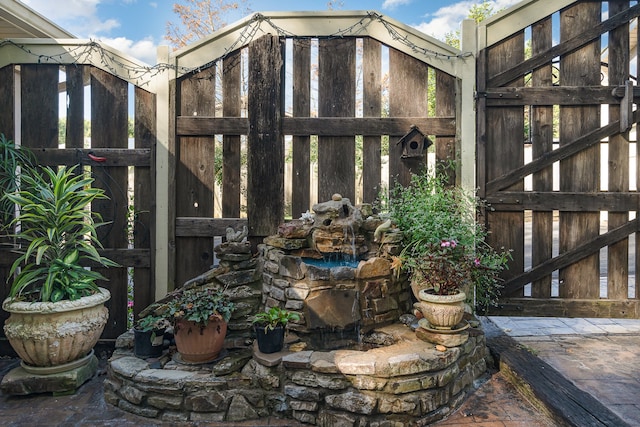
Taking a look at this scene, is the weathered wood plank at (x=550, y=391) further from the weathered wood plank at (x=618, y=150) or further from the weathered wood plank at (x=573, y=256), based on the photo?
the weathered wood plank at (x=618, y=150)

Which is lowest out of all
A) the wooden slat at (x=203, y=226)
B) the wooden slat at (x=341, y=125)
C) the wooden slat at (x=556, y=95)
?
the wooden slat at (x=203, y=226)

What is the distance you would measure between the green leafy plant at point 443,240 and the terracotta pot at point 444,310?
91mm

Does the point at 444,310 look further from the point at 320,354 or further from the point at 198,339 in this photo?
the point at 198,339

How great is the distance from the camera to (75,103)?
343 centimetres

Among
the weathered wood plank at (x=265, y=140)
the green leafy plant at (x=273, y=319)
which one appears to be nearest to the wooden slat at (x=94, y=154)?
the weathered wood plank at (x=265, y=140)

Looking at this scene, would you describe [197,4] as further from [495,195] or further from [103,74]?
[495,195]

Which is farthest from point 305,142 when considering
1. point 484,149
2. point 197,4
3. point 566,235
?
point 197,4

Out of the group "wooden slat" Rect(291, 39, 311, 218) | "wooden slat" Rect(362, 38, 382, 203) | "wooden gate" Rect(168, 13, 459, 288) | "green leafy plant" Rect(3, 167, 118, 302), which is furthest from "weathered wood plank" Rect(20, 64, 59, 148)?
"wooden slat" Rect(362, 38, 382, 203)

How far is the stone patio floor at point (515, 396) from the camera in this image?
2.29m

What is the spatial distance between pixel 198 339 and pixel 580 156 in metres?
3.67

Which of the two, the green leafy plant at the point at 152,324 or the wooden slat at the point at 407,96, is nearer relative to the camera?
the green leafy plant at the point at 152,324

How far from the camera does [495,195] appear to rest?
11.5 ft

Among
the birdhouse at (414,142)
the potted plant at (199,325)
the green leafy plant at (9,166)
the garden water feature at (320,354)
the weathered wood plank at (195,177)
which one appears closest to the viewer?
the garden water feature at (320,354)

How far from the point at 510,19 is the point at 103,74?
3776 millimetres
